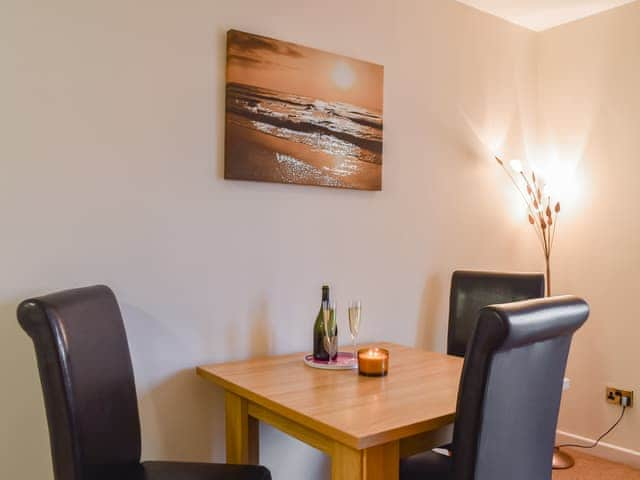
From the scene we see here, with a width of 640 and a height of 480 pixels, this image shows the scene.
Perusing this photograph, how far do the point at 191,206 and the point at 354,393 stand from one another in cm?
89

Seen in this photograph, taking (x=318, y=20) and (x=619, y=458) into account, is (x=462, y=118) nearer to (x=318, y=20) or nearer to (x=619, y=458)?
(x=318, y=20)

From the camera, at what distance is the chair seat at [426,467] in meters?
1.70

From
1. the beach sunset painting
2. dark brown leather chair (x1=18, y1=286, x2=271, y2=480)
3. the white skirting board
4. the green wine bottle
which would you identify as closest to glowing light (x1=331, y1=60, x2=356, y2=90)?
the beach sunset painting

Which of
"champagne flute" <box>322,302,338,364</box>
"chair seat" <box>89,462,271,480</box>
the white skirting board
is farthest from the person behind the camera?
the white skirting board

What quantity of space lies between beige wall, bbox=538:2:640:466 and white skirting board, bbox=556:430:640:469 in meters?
0.03

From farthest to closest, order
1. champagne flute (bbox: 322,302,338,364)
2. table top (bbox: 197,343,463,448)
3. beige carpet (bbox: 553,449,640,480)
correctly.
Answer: beige carpet (bbox: 553,449,640,480)
champagne flute (bbox: 322,302,338,364)
table top (bbox: 197,343,463,448)

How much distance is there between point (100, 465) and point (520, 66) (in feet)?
9.83

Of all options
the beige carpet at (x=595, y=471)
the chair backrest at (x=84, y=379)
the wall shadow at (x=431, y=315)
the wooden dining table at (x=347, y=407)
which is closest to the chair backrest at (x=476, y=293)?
the wall shadow at (x=431, y=315)

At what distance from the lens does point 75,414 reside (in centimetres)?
133

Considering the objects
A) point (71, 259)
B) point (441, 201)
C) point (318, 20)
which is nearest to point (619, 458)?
point (441, 201)

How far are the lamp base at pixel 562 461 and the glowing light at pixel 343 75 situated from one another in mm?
2183

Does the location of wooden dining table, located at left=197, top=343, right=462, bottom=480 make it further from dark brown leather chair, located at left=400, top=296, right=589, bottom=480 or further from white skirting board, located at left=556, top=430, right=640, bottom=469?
white skirting board, located at left=556, top=430, right=640, bottom=469

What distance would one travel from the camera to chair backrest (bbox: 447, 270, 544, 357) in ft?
8.23

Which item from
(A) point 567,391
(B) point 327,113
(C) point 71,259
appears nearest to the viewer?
(C) point 71,259
